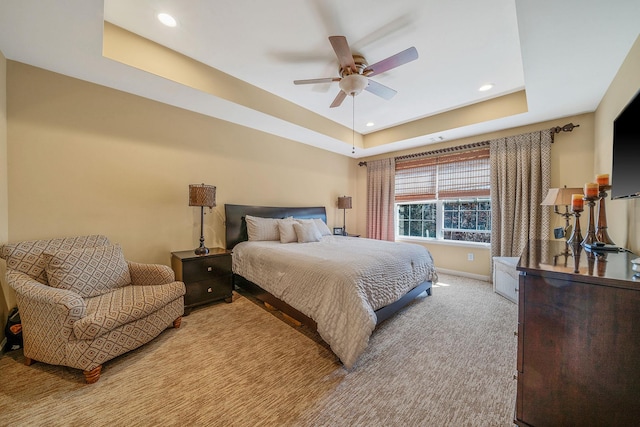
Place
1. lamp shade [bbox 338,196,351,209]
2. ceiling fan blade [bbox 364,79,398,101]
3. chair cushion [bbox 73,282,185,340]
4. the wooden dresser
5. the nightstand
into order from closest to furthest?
the wooden dresser → chair cushion [bbox 73,282,185,340] → ceiling fan blade [bbox 364,79,398,101] → the nightstand → lamp shade [bbox 338,196,351,209]

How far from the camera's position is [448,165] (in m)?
4.35

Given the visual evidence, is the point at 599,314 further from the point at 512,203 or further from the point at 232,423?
the point at 512,203

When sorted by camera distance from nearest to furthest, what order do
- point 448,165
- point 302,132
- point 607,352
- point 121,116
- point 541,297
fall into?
1. point 607,352
2. point 541,297
3. point 121,116
4. point 302,132
5. point 448,165

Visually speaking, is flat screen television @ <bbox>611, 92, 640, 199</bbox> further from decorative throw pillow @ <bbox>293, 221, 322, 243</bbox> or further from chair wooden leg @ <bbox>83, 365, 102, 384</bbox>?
chair wooden leg @ <bbox>83, 365, 102, 384</bbox>

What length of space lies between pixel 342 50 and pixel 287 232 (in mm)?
2395

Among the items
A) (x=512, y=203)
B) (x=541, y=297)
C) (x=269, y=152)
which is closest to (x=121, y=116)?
(x=269, y=152)

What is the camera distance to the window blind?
4.00 metres

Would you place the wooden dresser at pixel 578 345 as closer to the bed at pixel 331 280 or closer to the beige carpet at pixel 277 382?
the beige carpet at pixel 277 382

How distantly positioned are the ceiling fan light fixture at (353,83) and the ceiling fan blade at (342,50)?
0.23 ft

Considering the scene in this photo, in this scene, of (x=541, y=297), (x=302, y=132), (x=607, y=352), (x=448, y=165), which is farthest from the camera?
(x=448, y=165)

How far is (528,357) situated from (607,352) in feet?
0.87

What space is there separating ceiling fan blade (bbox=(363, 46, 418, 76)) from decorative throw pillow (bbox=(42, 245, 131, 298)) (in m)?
3.03

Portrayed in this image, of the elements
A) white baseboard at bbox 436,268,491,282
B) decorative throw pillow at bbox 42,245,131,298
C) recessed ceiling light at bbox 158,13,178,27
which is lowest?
white baseboard at bbox 436,268,491,282

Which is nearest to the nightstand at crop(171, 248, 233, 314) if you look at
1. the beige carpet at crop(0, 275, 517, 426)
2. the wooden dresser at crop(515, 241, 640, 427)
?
the beige carpet at crop(0, 275, 517, 426)
